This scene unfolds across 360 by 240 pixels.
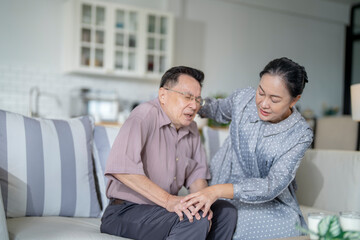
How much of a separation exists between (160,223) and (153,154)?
327 millimetres

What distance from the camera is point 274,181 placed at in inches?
71.1

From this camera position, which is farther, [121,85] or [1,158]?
[121,85]

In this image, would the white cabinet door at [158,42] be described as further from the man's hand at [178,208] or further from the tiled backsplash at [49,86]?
the man's hand at [178,208]

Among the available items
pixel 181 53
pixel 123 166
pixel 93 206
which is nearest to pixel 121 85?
pixel 181 53

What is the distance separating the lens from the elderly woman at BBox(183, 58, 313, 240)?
1795 millimetres

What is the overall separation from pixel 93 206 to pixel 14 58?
3.39 m

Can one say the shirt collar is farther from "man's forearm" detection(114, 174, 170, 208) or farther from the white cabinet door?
the white cabinet door

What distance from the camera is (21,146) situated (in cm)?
196

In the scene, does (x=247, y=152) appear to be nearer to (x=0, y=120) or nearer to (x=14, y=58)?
→ (x=0, y=120)

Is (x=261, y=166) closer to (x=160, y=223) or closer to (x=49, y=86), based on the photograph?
(x=160, y=223)

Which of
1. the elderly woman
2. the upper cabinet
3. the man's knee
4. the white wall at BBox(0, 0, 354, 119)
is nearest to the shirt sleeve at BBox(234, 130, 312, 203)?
the elderly woman

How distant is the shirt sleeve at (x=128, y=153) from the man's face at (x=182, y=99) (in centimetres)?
19

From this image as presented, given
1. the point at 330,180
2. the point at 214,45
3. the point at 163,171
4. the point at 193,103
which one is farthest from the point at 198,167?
the point at 214,45

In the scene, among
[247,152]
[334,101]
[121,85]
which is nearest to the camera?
[247,152]
